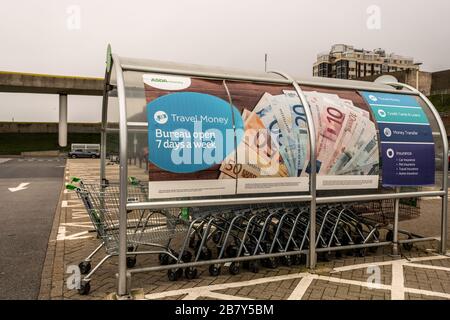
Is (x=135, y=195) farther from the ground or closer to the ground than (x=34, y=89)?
closer to the ground

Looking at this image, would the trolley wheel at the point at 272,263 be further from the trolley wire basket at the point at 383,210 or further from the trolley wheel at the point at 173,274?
the trolley wire basket at the point at 383,210

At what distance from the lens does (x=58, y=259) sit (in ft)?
17.4

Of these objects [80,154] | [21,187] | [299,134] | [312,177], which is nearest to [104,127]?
[299,134]

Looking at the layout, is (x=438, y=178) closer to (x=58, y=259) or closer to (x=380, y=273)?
(x=380, y=273)

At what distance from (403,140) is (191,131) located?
3.01 metres

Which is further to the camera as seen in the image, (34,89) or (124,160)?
(34,89)

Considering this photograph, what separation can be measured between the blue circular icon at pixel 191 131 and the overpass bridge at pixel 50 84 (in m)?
39.5

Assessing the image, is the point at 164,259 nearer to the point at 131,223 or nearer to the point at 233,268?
the point at 131,223

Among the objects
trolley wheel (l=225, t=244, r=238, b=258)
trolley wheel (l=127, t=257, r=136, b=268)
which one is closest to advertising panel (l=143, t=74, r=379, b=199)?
trolley wheel (l=225, t=244, r=238, b=258)

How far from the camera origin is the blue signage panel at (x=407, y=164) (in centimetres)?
528

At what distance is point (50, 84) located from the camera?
42219 millimetres

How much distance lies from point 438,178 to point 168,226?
3.86 metres

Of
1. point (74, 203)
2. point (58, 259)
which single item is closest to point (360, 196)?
point (58, 259)

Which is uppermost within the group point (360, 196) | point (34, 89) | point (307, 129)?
point (34, 89)
